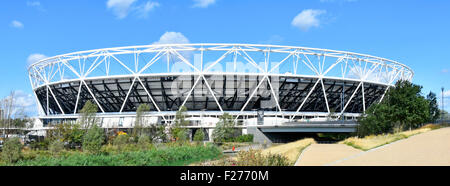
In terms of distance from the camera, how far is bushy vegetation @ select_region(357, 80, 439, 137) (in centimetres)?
3022

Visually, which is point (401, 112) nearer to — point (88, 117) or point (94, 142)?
point (94, 142)

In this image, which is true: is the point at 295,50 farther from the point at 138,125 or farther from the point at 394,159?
the point at 394,159

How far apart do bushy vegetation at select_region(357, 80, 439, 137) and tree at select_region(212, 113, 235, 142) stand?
51.7 feet

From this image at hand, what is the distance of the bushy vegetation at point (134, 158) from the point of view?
731 inches

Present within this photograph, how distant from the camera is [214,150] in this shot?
28516 mm

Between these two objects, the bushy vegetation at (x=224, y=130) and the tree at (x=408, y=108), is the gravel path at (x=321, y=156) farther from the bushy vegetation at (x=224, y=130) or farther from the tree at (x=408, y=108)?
the bushy vegetation at (x=224, y=130)

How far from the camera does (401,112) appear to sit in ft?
99.1

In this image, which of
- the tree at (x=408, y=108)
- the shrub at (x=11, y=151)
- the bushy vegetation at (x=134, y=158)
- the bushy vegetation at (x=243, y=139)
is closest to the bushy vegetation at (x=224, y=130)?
the bushy vegetation at (x=243, y=139)

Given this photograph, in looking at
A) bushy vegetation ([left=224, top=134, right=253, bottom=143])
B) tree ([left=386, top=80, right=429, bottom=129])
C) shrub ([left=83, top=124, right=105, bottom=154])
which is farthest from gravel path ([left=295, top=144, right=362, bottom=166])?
bushy vegetation ([left=224, top=134, right=253, bottom=143])

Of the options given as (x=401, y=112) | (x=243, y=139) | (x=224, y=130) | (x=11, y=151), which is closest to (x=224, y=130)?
(x=224, y=130)

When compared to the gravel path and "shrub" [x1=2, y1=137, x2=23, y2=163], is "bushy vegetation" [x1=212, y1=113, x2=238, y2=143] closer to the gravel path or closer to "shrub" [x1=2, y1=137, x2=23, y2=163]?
the gravel path

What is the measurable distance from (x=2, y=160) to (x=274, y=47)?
119 feet

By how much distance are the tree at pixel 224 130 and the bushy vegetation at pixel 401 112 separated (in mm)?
15755
